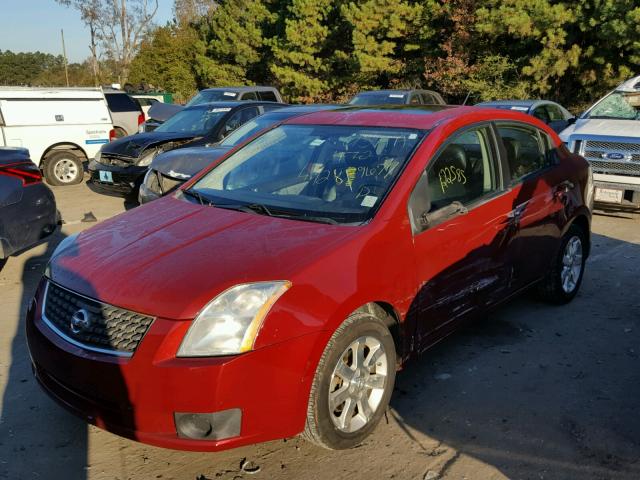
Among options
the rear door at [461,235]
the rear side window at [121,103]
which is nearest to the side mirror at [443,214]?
the rear door at [461,235]

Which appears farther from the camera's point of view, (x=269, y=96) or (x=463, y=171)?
(x=269, y=96)

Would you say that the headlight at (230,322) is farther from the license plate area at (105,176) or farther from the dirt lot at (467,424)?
the license plate area at (105,176)

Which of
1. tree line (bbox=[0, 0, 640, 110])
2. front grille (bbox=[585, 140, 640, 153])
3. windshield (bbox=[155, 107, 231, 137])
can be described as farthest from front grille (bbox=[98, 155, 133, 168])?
tree line (bbox=[0, 0, 640, 110])

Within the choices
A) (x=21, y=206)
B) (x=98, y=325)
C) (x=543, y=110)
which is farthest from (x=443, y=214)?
(x=543, y=110)

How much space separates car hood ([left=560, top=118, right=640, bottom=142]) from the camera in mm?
8484

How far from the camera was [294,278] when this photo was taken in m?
2.77

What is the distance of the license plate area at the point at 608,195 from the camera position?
8.26 m

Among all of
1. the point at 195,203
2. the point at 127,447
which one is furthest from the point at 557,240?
the point at 127,447

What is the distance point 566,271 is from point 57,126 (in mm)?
10161

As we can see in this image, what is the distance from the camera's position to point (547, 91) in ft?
75.4

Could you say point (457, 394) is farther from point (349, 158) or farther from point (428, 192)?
point (349, 158)

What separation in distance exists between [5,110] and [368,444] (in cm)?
1060

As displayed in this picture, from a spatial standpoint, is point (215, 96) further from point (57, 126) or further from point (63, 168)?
point (63, 168)

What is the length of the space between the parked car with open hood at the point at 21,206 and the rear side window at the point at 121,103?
1086 cm
